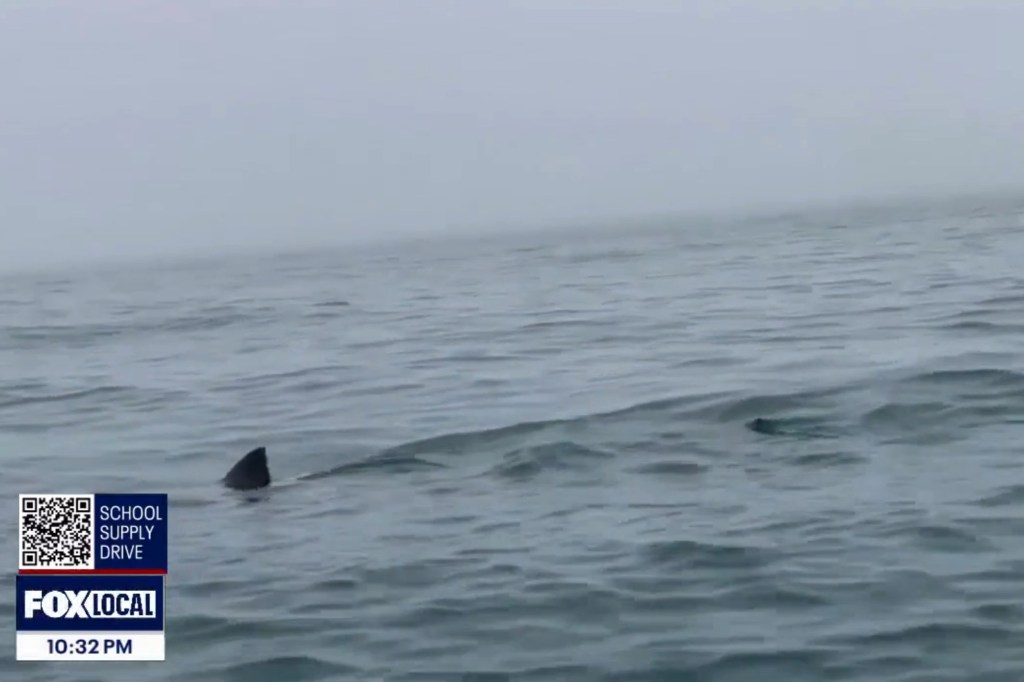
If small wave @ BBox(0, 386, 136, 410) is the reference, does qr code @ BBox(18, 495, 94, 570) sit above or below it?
above

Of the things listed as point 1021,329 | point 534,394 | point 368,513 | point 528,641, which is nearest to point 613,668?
point 528,641

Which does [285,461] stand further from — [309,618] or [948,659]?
[948,659]

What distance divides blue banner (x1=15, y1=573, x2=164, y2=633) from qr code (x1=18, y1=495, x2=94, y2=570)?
18 cm

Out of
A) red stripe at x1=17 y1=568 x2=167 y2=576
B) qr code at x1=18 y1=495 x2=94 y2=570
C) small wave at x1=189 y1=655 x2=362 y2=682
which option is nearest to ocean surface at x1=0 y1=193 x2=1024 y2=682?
small wave at x1=189 y1=655 x2=362 y2=682

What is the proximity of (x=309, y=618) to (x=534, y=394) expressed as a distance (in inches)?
392

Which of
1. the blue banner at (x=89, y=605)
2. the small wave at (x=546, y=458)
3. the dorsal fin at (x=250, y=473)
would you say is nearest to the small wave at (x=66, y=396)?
the dorsal fin at (x=250, y=473)

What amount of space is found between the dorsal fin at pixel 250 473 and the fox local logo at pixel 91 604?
4318 mm

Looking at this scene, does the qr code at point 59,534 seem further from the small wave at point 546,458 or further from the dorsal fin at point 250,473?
the small wave at point 546,458

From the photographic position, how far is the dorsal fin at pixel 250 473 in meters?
14.5

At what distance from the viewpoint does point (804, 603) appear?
9.84 m

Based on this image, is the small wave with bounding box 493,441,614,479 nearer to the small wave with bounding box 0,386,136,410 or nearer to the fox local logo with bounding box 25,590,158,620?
the fox local logo with bounding box 25,590,158,620

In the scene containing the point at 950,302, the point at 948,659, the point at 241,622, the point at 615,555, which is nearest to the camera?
the point at 948,659

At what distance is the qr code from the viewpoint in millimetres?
10328

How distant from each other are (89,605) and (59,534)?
1.21 metres
